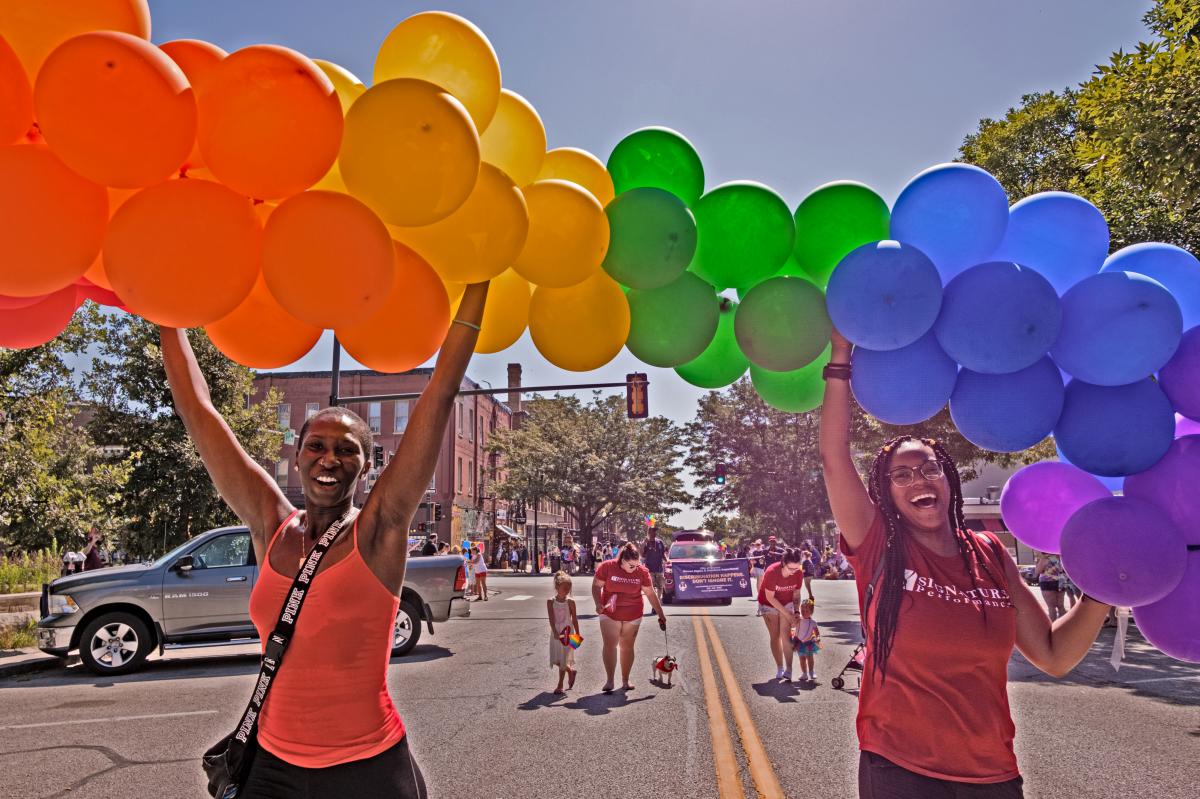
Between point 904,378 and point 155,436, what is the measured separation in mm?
Answer: 25464

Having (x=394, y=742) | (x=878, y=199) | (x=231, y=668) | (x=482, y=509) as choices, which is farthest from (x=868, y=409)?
(x=482, y=509)

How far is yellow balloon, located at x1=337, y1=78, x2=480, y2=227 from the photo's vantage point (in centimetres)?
222

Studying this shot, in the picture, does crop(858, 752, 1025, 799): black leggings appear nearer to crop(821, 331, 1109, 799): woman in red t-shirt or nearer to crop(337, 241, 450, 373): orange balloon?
crop(821, 331, 1109, 799): woman in red t-shirt

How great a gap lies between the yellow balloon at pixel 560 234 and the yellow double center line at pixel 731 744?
3.94 meters

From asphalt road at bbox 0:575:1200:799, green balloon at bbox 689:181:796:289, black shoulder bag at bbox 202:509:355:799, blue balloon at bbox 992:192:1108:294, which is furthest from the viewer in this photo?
asphalt road at bbox 0:575:1200:799

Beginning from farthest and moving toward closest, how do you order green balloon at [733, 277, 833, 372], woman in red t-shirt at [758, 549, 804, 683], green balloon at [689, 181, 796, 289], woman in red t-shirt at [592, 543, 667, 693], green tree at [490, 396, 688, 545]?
green tree at [490, 396, 688, 545]
woman in red t-shirt at [758, 549, 804, 683]
woman in red t-shirt at [592, 543, 667, 693]
green balloon at [689, 181, 796, 289]
green balloon at [733, 277, 833, 372]

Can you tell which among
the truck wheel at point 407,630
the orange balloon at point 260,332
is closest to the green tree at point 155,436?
the truck wheel at point 407,630

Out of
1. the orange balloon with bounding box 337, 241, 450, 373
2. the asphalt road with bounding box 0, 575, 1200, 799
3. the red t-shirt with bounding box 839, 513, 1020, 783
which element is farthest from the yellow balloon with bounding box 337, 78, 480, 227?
the asphalt road with bounding box 0, 575, 1200, 799

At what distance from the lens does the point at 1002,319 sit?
2.60m

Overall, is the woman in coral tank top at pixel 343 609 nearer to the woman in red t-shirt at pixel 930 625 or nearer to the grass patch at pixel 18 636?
the woman in red t-shirt at pixel 930 625

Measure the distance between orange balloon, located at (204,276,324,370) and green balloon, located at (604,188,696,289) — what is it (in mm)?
1078

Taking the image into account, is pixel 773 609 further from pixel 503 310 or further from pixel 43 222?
pixel 43 222

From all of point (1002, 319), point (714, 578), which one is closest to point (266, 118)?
point (1002, 319)

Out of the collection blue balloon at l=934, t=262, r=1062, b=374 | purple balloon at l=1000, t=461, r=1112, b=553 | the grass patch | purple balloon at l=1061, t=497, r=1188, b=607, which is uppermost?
blue balloon at l=934, t=262, r=1062, b=374
